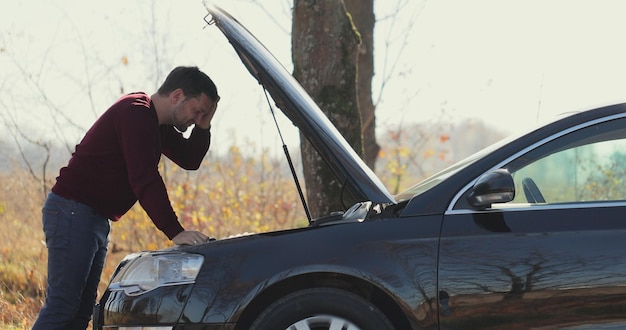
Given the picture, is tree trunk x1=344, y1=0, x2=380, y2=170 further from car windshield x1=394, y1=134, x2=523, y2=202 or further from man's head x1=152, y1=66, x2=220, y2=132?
car windshield x1=394, y1=134, x2=523, y2=202

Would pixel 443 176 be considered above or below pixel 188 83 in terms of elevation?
below

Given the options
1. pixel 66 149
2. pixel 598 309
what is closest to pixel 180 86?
pixel 598 309

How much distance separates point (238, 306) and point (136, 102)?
54.2 inches

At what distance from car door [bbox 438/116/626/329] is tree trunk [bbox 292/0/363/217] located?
9.12 feet

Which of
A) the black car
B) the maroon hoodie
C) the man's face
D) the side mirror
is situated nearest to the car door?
the black car

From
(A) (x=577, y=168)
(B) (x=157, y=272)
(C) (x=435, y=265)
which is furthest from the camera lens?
(A) (x=577, y=168)

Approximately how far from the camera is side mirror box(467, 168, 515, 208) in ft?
11.1

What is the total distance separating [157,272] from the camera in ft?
12.5

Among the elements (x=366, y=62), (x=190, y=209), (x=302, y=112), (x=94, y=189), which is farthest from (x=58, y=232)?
(x=190, y=209)

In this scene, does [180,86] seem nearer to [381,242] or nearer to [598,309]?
[381,242]

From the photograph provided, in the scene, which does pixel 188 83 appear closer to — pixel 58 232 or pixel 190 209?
pixel 58 232

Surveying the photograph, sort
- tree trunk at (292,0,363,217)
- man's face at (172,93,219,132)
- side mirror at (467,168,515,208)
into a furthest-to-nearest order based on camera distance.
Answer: tree trunk at (292,0,363,217) → man's face at (172,93,219,132) → side mirror at (467,168,515,208)

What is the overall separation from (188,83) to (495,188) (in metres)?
1.90

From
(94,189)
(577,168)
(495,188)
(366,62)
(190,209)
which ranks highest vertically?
(366,62)
